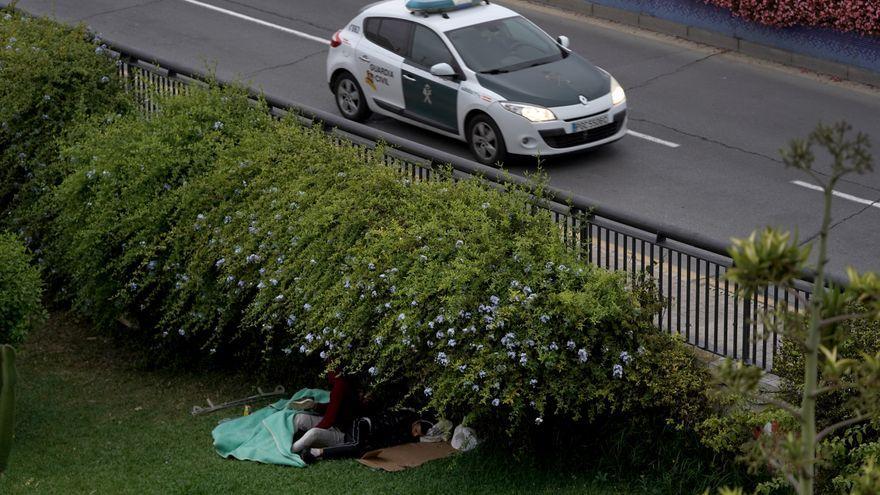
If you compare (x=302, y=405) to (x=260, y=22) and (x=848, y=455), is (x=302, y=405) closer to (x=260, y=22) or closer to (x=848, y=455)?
(x=848, y=455)

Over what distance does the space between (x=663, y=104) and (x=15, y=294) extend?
958 centimetres

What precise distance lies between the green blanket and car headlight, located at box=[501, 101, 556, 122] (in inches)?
208

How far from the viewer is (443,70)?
592 inches

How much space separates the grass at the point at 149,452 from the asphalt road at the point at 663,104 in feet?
10.5

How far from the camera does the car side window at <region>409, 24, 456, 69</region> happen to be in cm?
1538

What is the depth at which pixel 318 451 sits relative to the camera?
948 cm

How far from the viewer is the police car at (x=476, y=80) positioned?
14.7 meters

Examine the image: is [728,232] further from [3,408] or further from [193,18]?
[193,18]

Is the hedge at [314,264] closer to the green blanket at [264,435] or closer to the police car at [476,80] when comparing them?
the green blanket at [264,435]

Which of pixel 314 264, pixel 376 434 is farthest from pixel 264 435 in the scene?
pixel 314 264

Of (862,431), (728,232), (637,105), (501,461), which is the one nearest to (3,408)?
(501,461)

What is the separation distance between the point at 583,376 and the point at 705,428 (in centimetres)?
80

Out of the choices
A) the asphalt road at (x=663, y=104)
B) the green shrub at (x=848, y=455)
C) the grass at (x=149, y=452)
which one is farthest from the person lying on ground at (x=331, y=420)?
the asphalt road at (x=663, y=104)

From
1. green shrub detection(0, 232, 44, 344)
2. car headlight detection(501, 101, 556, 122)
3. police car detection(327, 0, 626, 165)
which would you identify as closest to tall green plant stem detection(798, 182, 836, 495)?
green shrub detection(0, 232, 44, 344)
